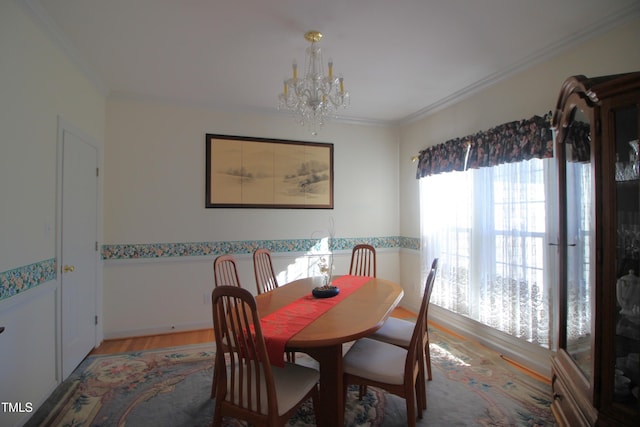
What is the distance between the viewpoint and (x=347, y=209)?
14.1ft

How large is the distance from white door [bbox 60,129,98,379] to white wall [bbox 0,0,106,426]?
0.52ft

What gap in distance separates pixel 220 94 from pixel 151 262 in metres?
1.98

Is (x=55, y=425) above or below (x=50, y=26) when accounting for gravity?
below

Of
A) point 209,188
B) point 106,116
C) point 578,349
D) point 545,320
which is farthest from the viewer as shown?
point 209,188

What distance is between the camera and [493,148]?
292 cm

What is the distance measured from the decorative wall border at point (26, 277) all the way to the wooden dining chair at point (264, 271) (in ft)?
4.87

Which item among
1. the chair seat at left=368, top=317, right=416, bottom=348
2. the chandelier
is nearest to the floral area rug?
the chair seat at left=368, top=317, right=416, bottom=348

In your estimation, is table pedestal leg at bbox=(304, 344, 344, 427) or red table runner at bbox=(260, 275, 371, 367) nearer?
red table runner at bbox=(260, 275, 371, 367)

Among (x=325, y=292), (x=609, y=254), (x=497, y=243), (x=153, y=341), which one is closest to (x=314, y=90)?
(x=325, y=292)

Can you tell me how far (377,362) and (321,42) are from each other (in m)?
2.24

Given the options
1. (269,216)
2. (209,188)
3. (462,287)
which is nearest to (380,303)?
(462,287)

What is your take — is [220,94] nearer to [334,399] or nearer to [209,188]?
[209,188]

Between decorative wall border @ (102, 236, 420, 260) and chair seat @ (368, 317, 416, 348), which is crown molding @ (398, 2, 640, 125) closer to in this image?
decorative wall border @ (102, 236, 420, 260)

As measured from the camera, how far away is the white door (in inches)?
98.9
